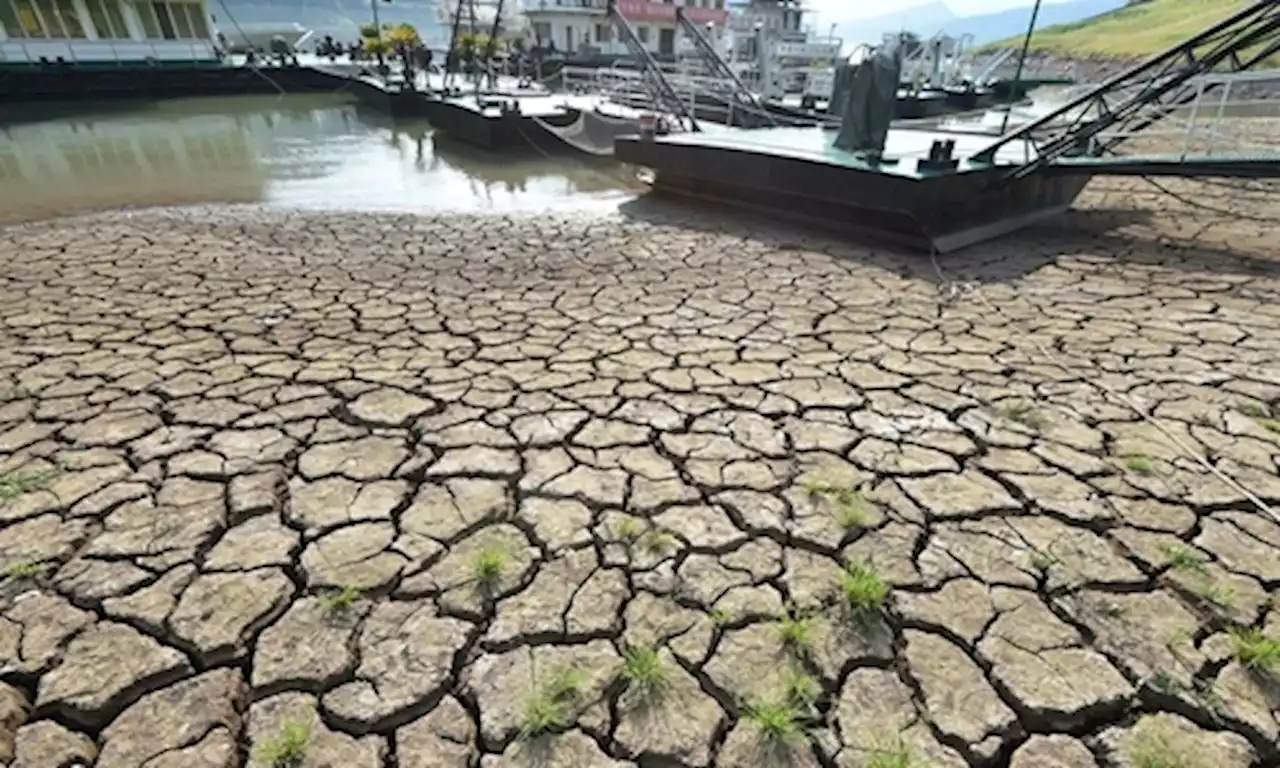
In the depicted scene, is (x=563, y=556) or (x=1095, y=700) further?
(x=563, y=556)

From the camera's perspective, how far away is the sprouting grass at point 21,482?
2824 mm

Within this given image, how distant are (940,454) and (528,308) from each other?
3095 millimetres

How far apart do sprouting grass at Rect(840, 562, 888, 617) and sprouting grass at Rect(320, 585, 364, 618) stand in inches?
66.4

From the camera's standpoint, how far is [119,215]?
8523 mm

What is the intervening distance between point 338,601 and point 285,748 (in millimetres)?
536

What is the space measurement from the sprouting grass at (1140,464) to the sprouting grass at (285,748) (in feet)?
10.9

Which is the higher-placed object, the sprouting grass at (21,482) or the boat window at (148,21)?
the boat window at (148,21)

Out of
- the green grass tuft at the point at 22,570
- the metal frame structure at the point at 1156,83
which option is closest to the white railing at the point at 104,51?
the green grass tuft at the point at 22,570

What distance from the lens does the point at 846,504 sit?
9.11 ft

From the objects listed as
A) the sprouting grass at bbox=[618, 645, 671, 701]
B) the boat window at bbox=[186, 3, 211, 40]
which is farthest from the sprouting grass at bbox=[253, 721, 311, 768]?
the boat window at bbox=[186, 3, 211, 40]

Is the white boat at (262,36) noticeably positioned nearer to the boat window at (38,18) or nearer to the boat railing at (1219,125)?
the boat window at (38,18)

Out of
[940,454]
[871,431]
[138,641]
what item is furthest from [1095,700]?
[138,641]

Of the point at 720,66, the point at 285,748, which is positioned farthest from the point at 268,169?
the point at 285,748

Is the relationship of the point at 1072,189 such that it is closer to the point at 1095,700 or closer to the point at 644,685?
the point at 1095,700
